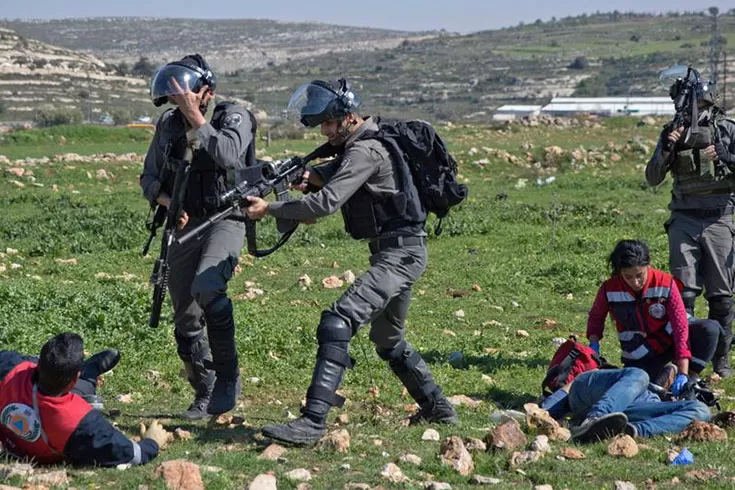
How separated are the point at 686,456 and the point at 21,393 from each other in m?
3.53

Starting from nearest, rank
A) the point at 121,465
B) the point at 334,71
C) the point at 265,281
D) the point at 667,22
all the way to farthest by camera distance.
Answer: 1. the point at 121,465
2. the point at 265,281
3. the point at 334,71
4. the point at 667,22

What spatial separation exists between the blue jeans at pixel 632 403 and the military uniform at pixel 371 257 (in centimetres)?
99

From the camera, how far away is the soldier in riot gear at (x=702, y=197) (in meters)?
9.66

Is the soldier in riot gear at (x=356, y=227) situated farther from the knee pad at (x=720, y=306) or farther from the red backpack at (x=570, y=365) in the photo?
the knee pad at (x=720, y=306)

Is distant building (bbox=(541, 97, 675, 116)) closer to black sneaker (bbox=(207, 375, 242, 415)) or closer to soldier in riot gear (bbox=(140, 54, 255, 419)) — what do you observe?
soldier in riot gear (bbox=(140, 54, 255, 419))

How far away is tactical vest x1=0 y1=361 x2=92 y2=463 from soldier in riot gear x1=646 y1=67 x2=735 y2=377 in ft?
16.7

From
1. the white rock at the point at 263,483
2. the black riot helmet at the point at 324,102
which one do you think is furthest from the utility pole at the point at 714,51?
the white rock at the point at 263,483

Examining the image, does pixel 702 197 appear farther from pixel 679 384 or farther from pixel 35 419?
pixel 35 419

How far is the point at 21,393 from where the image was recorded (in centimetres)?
650

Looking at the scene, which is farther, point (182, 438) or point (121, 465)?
point (182, 438)

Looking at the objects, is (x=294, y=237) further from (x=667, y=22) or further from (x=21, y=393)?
(x=667, y=22)

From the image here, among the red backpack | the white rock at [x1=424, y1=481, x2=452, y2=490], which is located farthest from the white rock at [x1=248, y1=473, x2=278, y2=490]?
the red backpack

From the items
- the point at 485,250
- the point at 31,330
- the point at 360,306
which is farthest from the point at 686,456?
the point at 485,250

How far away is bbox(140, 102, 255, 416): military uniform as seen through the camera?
7.39 meters
